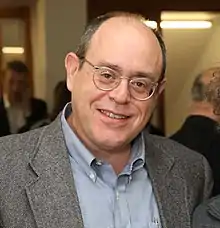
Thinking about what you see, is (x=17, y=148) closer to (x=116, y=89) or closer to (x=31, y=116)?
(x=116, y=89)

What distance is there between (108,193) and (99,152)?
4.3 inches

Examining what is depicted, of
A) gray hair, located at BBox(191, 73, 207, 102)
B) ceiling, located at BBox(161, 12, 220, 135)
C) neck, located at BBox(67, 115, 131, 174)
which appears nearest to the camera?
neck, located at BBox(67, 115, 131, 174)

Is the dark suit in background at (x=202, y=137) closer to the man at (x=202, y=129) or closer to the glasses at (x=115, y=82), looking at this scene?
the man at (x=202, y=129)

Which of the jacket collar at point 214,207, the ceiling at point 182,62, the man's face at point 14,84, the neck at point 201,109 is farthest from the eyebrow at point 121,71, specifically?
the ceiling at point 182,62

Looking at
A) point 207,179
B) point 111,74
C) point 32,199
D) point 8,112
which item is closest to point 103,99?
point 111,74

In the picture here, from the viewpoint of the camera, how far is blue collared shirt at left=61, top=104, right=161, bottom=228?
1694mm

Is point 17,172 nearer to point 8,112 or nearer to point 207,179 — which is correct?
Answer: point 207,179

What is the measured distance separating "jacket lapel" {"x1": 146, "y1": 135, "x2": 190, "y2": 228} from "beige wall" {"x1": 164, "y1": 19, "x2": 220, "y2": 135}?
7.38 ft

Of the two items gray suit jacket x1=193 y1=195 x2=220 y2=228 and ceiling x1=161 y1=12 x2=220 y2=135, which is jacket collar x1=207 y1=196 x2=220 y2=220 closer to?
gray suit jacket x1=193 y1=195 x2=220 y2=228

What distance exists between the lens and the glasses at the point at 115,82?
5.47ft

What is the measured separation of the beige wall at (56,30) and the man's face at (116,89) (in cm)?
229

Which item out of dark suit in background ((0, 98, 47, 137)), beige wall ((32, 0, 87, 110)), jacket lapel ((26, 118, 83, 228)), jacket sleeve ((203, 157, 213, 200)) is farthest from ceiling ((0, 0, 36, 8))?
jacket lapel ((26, 118, 83, 228))

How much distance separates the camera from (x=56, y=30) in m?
4.06

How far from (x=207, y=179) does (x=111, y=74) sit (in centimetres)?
53
